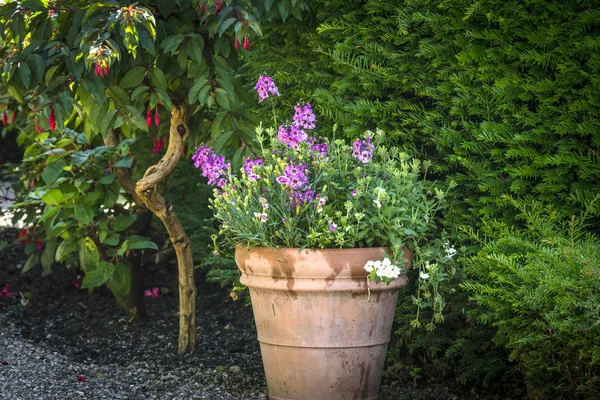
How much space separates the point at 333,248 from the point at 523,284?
26.1 inches

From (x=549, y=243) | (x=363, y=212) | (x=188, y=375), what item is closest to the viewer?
(x=549, y=243)

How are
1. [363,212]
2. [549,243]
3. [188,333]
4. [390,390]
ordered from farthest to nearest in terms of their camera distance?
[188,333] < [390,390] < [363,212] < [549,243]

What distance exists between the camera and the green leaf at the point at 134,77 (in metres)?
3.14

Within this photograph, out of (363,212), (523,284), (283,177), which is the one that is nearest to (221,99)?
(283,177)

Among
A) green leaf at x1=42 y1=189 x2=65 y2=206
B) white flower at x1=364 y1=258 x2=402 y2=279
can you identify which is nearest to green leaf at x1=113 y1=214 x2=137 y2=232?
green leaf at x1=42 y1=189 x2=65 y2=206

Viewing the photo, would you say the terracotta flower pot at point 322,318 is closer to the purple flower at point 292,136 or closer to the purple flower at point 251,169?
the purple flower at point 251,169

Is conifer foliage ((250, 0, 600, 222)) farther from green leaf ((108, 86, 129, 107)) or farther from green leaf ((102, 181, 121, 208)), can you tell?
green leaf ((102, 181, 121, 208))

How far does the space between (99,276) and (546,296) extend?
7.59 ft

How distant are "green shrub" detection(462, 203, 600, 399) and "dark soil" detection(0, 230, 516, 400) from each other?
485 mm

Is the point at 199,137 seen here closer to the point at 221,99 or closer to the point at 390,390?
the point at 221,99

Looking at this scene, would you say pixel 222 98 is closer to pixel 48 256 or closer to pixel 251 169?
pixel 251 169

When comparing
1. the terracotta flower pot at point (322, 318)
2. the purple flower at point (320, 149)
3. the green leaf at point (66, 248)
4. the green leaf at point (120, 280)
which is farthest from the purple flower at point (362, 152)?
the green leaf at point (66, 248)

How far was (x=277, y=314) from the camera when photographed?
9.15 feet

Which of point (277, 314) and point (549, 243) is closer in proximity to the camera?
A: point (549, 243)
